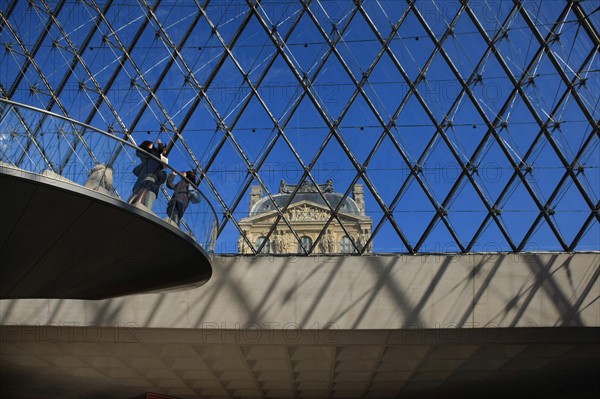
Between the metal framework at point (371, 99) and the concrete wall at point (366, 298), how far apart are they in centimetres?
290

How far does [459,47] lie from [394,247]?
7438mm

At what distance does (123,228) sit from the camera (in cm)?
1071

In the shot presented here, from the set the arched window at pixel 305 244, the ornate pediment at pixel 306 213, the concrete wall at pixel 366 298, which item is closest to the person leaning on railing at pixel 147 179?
the concrete wall at pixel 366 298

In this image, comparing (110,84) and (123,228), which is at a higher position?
(110,84)

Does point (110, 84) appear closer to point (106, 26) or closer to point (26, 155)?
point (106, 26)

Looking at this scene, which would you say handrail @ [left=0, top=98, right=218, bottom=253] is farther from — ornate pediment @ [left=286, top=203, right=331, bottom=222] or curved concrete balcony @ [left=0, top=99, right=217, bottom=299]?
ornate pediment @ [left=286, top=203, right=331, bottom=222]

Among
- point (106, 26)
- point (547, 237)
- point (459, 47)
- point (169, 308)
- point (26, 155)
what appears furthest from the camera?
point (106, 26)

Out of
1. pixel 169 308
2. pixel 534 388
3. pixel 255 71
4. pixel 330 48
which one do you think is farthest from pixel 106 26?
pixel 534 388

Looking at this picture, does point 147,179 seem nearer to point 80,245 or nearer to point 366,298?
point 80,245

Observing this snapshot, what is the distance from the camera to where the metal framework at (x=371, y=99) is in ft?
70.7

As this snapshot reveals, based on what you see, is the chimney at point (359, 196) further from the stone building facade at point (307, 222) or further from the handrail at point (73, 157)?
the handrail at point (73, 157)

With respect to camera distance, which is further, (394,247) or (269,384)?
(269,384)

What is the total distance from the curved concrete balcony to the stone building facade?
8016 millimetres

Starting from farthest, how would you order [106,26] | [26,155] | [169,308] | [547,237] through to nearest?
1. [106,26]
2. [547,237]
3. [169,308]
4. [26,155]
